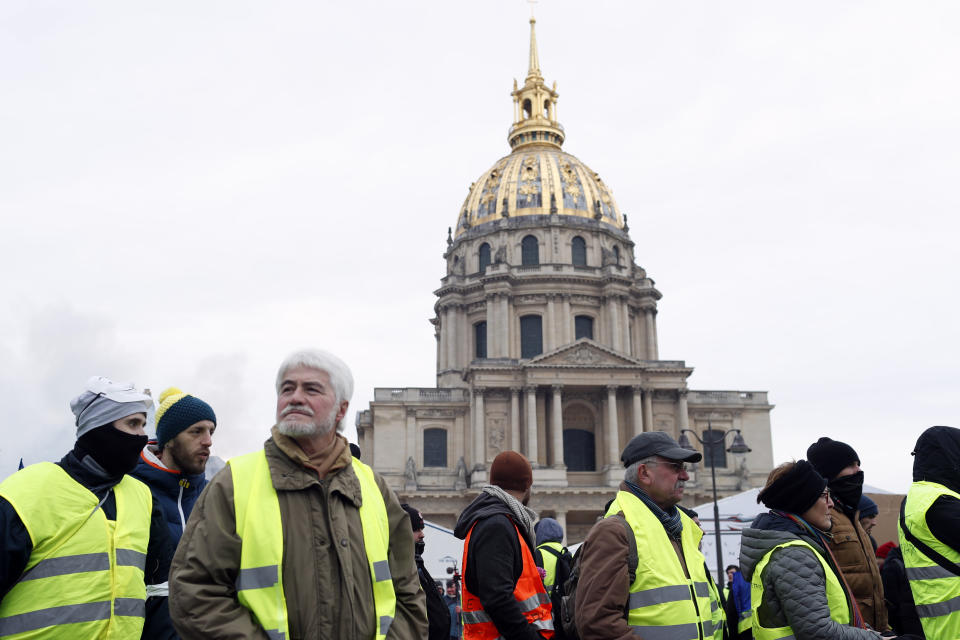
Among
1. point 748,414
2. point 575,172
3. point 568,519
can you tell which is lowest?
point 568,519

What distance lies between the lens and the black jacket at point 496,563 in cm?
579

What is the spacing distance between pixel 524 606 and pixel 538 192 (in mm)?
56843

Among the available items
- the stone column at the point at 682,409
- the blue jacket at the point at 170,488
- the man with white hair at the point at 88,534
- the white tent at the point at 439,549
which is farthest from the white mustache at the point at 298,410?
the stone column at the point at 682,409

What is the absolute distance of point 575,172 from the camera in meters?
64.2

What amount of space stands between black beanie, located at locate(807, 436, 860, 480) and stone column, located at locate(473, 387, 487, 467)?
4388 cm

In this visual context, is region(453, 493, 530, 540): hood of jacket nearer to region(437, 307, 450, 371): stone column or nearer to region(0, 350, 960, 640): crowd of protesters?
region(0, 350, 960, 640): crowd of protesters

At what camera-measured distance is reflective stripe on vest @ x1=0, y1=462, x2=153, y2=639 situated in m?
4.35

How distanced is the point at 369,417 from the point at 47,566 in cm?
5123

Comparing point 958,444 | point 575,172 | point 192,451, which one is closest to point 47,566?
point 192,451

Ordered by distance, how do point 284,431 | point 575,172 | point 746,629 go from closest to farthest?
point 284,431
point 746,629
point 575,172

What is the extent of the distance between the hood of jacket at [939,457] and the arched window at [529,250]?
5433 cm

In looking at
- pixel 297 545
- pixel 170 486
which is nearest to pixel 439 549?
pixel 170 486

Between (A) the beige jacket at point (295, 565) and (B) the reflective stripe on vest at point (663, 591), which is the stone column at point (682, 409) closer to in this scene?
(B) the reflective stripe on vest at point (663, 591)

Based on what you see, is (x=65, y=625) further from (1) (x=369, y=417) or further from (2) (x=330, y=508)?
(1) (x=369, y=417)
